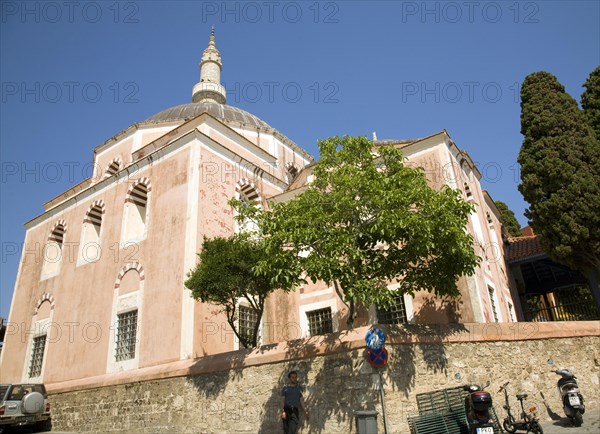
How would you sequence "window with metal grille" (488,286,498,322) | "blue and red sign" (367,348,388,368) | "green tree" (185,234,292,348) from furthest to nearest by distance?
"window with metal grille" (488,286,498,322)
"green tree" (185,234,292,348)
"blue and red sign" (367,348,388,368)

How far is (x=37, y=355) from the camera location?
648 inches

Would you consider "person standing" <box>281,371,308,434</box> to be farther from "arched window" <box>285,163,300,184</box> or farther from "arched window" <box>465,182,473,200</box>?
"arched window" <box>285,163,300,184</box>

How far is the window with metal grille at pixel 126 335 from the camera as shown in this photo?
1322 cm

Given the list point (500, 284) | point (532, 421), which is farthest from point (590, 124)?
point (532, 421)

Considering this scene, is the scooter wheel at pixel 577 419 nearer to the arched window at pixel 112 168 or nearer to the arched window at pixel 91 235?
the arched window at pixel 91 235

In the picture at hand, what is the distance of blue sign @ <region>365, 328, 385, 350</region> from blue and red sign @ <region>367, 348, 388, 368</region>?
0.55 ft

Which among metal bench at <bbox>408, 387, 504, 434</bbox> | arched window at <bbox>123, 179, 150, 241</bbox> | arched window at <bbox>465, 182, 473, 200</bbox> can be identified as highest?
arched window at <bbox>123, 179, 150, 241</bbox>

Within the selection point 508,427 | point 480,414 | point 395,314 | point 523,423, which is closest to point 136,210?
point 395,314

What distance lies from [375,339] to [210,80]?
71.4 feet

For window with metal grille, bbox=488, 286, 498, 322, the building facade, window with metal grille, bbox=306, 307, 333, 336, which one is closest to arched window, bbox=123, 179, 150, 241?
the building facade

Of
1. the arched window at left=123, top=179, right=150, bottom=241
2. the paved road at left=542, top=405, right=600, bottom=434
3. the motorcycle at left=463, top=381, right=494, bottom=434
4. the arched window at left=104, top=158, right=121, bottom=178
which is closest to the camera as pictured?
the motorcycle at left=463, top=381, right=494, bottom=434

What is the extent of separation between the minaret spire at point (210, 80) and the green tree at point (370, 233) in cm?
1727

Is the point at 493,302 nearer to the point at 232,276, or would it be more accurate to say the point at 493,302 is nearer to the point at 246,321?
the point at 246,321

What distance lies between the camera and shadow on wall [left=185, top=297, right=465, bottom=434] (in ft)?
26.3
